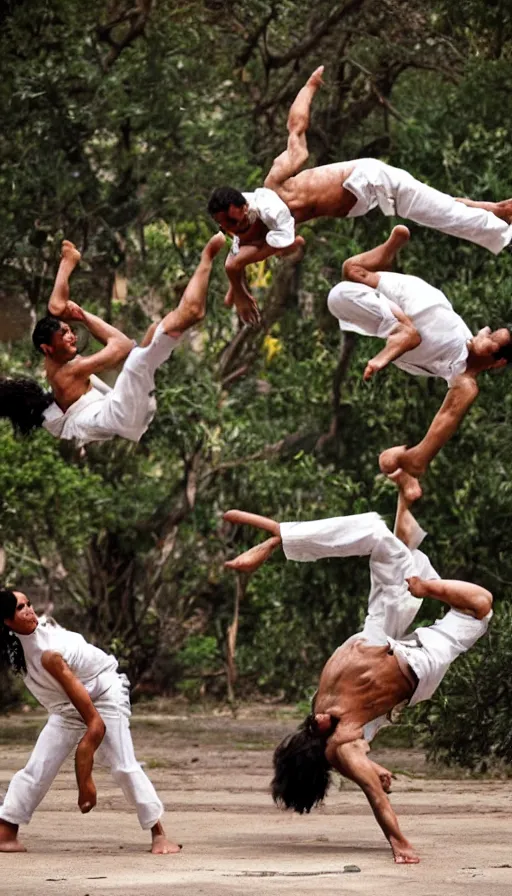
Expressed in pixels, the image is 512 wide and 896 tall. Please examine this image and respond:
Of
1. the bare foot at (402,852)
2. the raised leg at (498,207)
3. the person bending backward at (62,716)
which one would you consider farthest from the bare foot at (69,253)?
the bare foot at (402,852)

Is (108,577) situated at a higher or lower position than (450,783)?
lower

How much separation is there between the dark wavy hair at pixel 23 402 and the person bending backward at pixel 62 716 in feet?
2.82

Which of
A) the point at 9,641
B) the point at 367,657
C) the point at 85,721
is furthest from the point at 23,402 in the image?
the point at 367,657

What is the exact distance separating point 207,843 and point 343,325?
2.58 metres

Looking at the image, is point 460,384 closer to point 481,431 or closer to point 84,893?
point 84,893

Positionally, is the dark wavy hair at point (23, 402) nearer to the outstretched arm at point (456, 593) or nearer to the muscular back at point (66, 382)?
the muscular back at point (66, 382)

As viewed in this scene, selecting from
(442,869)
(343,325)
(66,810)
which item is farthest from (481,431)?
(442,869)

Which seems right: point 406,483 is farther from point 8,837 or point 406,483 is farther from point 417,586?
point 8,837

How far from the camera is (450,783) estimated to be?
12.9m

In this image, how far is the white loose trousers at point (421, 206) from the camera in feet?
28.4

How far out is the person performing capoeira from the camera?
8.38 metres

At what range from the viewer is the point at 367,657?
8.63m

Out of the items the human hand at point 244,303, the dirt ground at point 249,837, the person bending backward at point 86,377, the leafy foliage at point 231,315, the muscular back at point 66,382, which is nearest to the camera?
the dirt ground at point 249,837

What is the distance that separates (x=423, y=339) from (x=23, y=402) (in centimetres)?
183
